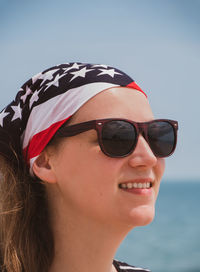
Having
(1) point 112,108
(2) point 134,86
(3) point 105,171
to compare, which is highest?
(2) point 134,86

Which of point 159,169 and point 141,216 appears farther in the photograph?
point 159,169

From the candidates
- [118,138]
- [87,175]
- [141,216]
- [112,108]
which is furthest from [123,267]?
[112,108]

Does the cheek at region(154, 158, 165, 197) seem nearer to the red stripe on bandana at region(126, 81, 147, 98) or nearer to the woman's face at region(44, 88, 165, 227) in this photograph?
the woman's face at region(44, 88, 165, 227)

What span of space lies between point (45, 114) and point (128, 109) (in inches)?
20.8

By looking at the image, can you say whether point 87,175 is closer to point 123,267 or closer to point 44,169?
point 44,169

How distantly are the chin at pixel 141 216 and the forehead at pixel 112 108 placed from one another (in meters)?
0.55

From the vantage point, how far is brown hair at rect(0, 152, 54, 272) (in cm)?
273

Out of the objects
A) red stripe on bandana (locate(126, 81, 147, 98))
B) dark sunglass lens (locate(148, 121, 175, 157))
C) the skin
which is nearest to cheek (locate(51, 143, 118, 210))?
the skin

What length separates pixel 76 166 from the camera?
2.50m

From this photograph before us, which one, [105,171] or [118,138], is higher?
[118,138]

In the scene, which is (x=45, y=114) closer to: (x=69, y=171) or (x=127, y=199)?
(x=69, y=171)

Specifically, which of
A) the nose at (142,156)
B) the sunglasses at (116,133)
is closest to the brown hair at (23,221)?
the sunglasses at (116,133)

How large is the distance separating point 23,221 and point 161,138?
3.57ft

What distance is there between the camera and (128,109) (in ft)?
8.38
